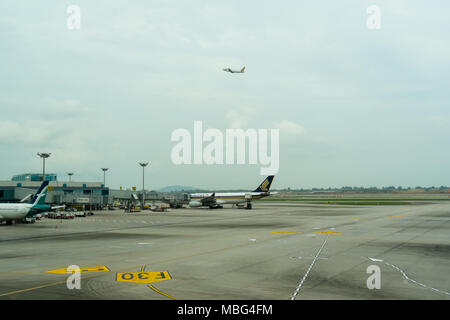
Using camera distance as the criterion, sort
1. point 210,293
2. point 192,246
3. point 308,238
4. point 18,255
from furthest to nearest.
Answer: point 308,238 → point 192,246 → point 18,255 → point 210,293

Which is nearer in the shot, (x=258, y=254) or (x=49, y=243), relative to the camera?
(x=258, y=254)

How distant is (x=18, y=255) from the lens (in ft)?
87.9

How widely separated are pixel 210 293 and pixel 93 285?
5575 mm

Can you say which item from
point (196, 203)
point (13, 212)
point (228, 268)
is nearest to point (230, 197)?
point (196, 203)

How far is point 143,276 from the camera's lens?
752 inches

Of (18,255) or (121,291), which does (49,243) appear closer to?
(18,255)

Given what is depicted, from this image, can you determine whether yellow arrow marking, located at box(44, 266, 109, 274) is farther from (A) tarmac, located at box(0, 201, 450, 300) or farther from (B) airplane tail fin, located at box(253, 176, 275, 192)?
(B) airplane tail fin, located at box(253, 176, 275, 192)

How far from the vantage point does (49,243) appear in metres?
33.6

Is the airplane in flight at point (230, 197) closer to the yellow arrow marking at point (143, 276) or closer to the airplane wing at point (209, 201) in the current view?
the airplane wing at point (209, 201)

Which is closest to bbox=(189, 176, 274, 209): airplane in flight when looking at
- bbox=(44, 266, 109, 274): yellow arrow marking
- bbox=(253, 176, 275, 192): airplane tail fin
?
bbox=(253, 176, 275, 192): airplane tail fin

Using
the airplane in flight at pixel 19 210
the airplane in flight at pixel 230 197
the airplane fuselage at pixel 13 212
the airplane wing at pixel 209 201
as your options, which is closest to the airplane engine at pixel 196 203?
the airplane in flight at pixel 230 197

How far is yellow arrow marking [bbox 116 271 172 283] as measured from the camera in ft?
59.7
